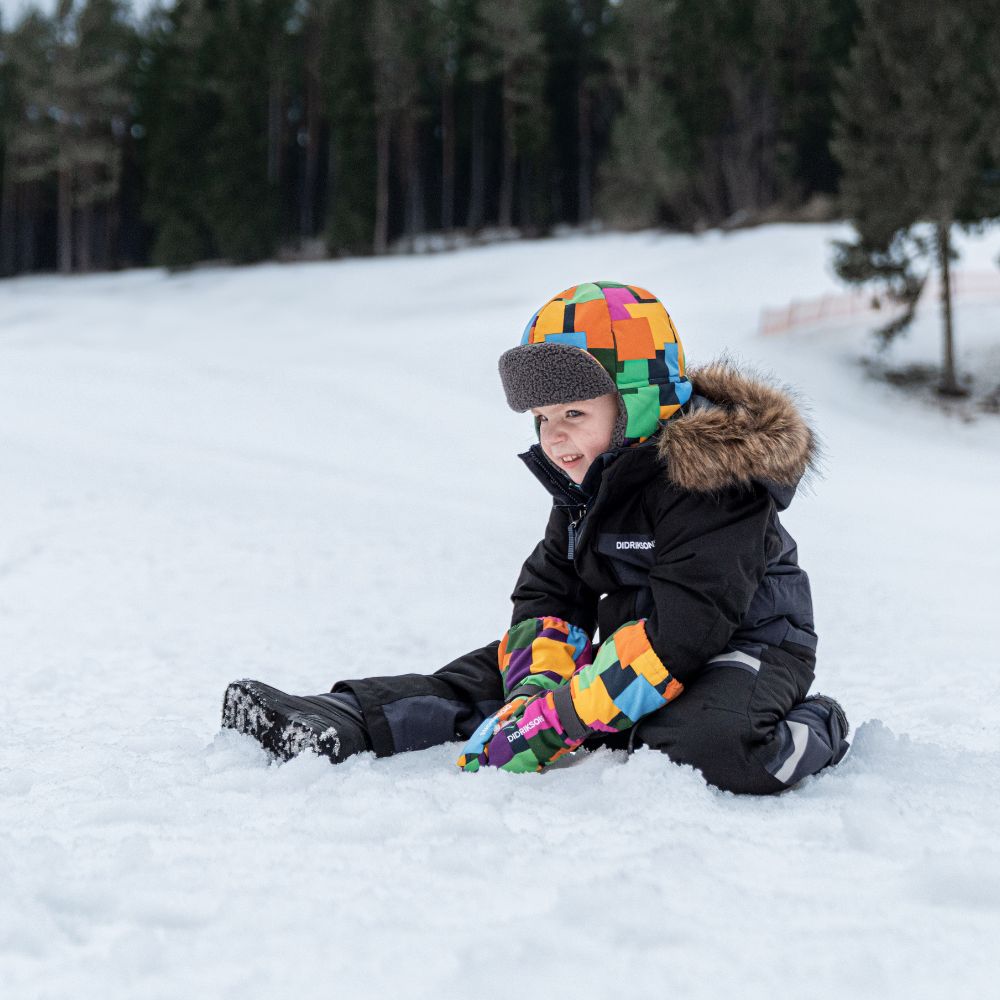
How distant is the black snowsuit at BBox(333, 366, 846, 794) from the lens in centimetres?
230

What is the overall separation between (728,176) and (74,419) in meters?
26.8

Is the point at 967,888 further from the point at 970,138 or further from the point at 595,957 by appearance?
the point at 970,138

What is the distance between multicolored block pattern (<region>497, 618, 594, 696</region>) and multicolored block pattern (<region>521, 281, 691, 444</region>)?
58 centimetres

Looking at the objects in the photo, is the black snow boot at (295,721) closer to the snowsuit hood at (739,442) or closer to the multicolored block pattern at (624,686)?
the multicolored block pattern at (624,686)

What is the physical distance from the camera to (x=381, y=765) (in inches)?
101

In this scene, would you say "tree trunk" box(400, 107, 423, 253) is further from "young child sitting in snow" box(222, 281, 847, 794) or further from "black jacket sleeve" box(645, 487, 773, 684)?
"black jacket sleeve" box(645, 487, 773, 684)

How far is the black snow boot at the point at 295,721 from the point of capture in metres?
2.47

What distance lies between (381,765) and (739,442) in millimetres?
1189

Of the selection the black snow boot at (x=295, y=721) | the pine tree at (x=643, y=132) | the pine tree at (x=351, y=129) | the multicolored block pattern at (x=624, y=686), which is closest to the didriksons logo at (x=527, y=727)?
the multicolored block pattern at (x=624, y=686)

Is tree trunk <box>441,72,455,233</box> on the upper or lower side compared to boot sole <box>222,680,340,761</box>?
upper

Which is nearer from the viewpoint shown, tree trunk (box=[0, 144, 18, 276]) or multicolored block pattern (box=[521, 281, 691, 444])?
multicolored block pattern (box=[521, 281, 691, 444])

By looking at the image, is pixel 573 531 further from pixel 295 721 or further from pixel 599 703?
pixel 295 721

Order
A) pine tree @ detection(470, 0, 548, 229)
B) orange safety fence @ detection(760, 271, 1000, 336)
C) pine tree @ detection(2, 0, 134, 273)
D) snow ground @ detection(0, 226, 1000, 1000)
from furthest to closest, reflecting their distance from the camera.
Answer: pine tree @ detection(2, 0, 134, 273), pine tree @ detection(470, 0, 548, 229), orange safety fence @ detection(760, 271, 1000, 336), snow ground @ detection(0, 226, 1000, 1000)

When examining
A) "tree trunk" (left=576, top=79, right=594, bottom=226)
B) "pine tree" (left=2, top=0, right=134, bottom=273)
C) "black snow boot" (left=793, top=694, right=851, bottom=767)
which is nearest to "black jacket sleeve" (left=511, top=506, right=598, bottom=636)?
"black snow boot" (left=793, top=694, right=851, bottom=767)
